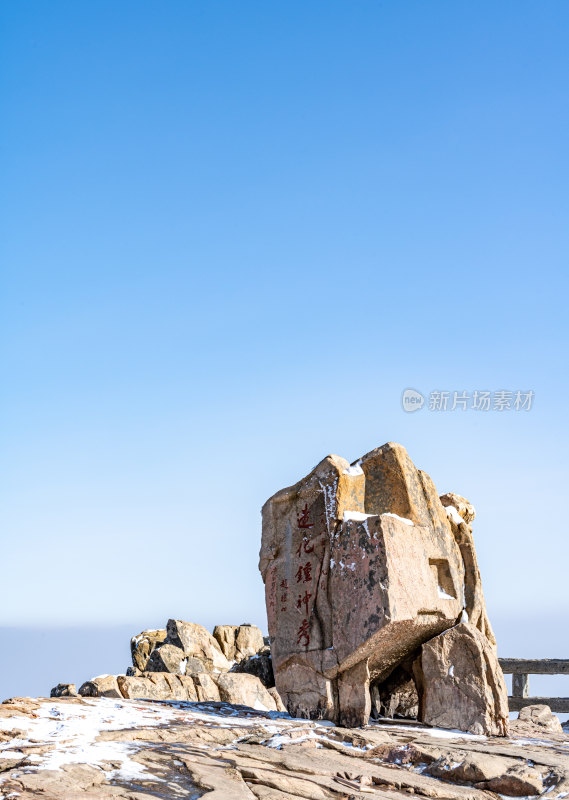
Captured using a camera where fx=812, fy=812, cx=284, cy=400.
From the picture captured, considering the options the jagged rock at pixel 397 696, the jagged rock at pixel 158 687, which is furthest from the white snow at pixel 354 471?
the jagged rock at pixel 158 687

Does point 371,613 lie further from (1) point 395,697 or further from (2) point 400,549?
(1) point 395,697

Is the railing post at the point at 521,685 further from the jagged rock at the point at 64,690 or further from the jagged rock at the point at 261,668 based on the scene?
the jagged rock at the point at 64,690

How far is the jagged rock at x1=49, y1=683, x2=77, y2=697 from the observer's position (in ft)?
43.0

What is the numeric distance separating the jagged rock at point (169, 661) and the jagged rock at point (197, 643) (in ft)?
1.14

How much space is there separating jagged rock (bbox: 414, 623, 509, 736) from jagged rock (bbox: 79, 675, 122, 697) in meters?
5.03

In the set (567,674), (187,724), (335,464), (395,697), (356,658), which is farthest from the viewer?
(567,674)

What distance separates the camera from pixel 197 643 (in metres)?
17.4

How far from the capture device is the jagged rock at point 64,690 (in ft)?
43.0

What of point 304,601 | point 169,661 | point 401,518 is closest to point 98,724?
point 304,601

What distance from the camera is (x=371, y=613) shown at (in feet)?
31.0

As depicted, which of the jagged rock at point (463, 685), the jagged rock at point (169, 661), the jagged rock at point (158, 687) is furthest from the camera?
the jagged rock at point (169, 661)

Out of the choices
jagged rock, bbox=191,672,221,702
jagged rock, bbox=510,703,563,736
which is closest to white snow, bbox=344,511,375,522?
jagged rock, bbox=510,703,563,736

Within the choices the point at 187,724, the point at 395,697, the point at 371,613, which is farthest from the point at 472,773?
the point at 395,697

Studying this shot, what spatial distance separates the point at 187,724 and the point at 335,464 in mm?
3620
